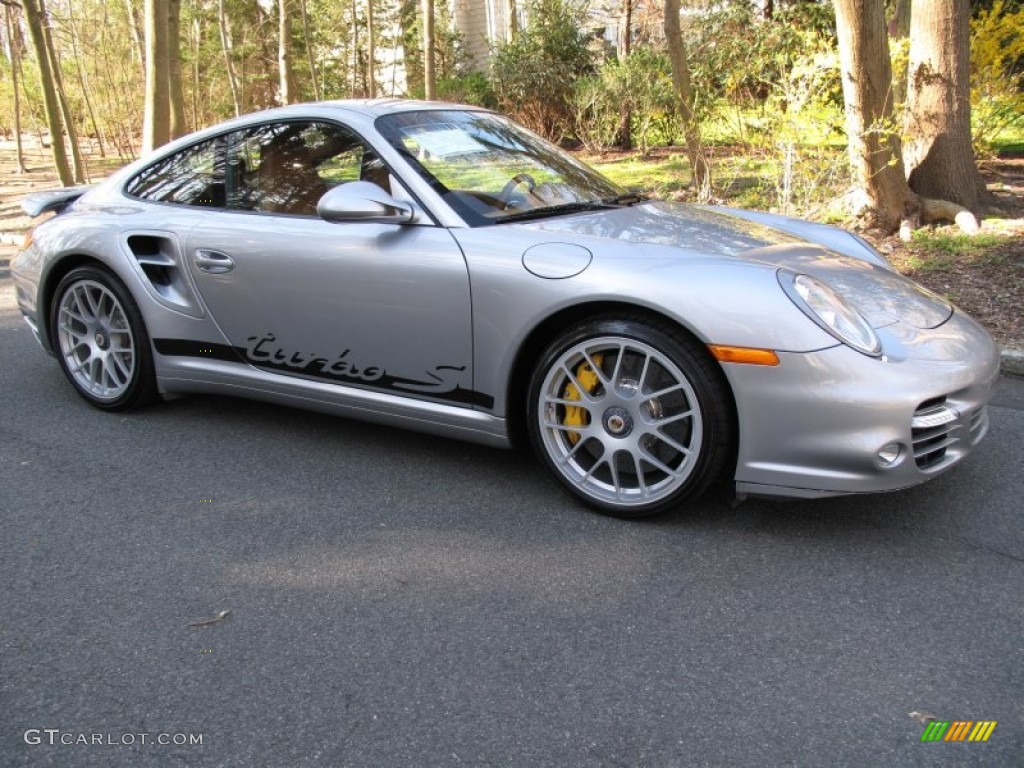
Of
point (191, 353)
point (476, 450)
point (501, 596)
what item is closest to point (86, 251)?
point (191, 353)

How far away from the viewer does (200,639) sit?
2.45 meters

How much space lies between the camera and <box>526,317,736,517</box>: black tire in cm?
287

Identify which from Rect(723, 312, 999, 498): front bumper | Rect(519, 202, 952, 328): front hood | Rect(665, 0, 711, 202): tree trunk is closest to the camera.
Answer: Rect(723, 312, 999, 498): front bumper

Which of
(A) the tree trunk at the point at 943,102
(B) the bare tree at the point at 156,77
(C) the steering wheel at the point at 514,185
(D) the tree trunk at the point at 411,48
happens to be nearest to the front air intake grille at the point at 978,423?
(C) the steering wheel at the point at 514,185

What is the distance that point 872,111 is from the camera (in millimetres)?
7055

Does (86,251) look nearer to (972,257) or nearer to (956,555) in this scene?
(956,555)

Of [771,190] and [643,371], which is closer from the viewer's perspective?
[643,371]

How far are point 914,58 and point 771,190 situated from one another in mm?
1797

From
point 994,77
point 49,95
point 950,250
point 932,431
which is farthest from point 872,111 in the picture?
point 49,95

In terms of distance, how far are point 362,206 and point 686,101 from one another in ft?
24.1

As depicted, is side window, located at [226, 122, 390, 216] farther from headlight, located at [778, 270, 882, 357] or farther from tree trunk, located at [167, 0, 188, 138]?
tree trunk, located at [167, 0, 188, 138]

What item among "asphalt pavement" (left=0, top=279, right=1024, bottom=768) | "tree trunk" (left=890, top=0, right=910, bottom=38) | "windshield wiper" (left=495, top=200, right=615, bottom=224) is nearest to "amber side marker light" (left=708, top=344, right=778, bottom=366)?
"asphalt pavement" (left=0, top=279, right=1024, bottom=768)

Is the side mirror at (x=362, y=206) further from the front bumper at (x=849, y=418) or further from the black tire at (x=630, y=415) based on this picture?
the front bumper at (x=849, y=418)

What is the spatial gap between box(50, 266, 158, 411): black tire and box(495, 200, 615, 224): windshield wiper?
194cm
